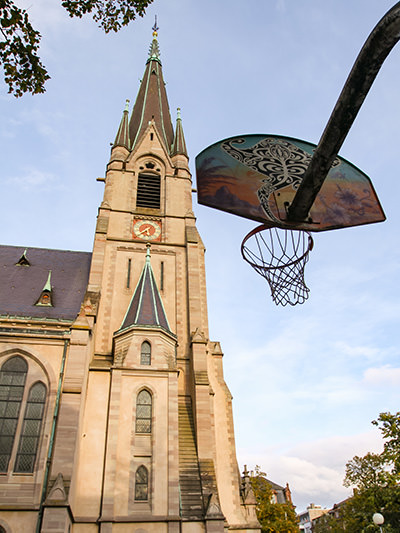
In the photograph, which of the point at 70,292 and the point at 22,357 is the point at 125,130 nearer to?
the point at 70,292

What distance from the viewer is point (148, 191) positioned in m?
25.7

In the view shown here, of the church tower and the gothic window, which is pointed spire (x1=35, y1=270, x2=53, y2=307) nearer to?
the church tower

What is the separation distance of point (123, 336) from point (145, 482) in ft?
17.7

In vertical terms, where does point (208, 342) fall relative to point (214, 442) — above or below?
above

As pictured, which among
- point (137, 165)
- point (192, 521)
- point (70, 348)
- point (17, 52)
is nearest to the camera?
point (17, 52)

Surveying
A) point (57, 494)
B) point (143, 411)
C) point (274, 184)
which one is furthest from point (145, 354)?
point (274, 184)

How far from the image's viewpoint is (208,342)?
20.6 metres

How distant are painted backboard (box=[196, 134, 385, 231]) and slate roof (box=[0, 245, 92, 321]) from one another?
13553mm

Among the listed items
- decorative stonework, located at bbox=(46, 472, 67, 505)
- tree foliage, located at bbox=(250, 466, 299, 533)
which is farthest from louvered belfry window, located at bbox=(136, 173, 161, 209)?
tree foliage, located at bbox=(250, 466, 299, 533)

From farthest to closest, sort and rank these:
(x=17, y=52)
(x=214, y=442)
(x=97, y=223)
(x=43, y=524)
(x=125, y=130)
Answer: (x=125, y=130) → (x=97, y=223) → (x=214, y=442) → (x=43, y=524) → (x=17, y=52)

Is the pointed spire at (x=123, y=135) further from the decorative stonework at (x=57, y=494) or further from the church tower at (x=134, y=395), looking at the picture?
the decorative stonework at (x=57, y=494)

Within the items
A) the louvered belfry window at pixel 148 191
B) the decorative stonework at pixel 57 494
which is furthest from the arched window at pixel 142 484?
the louvered belfry window at pixel 148 191

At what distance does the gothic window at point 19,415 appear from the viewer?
14.2 meters

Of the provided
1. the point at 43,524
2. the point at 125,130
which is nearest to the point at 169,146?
the point at 125,130
